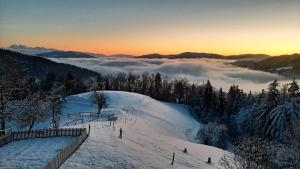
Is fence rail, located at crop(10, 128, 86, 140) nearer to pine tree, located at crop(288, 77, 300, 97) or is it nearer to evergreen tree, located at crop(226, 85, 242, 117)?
pine tree, located at crop(288, 77, 300, 97)

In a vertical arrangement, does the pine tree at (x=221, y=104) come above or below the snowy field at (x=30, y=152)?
below

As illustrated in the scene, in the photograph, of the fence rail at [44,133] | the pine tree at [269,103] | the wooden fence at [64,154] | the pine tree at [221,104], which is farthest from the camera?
the pine tree at [221,104]

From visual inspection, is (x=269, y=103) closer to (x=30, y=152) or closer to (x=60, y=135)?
(x=60, y=135)

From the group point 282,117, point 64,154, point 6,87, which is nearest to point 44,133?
point 6,87

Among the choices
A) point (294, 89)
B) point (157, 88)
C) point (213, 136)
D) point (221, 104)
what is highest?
point (294, 89)

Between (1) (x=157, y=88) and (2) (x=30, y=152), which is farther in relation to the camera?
(1) (x=157, y=88)

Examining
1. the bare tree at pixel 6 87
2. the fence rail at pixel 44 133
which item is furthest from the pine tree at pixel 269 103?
the bare tree at pixel 6 87

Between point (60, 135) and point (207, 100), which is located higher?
point (60, 135)

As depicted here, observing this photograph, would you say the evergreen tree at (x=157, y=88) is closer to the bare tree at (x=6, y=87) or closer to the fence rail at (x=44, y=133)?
the bare tree at (x=6, y=87)

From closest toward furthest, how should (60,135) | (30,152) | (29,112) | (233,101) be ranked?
(30,152) < (60,135) < (29,112) < (233,101)

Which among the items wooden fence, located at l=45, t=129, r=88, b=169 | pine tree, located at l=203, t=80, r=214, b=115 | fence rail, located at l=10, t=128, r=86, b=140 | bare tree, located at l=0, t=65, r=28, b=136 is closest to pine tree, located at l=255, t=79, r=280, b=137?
pine tree, located at l=203, t=80, r=214, b=115
